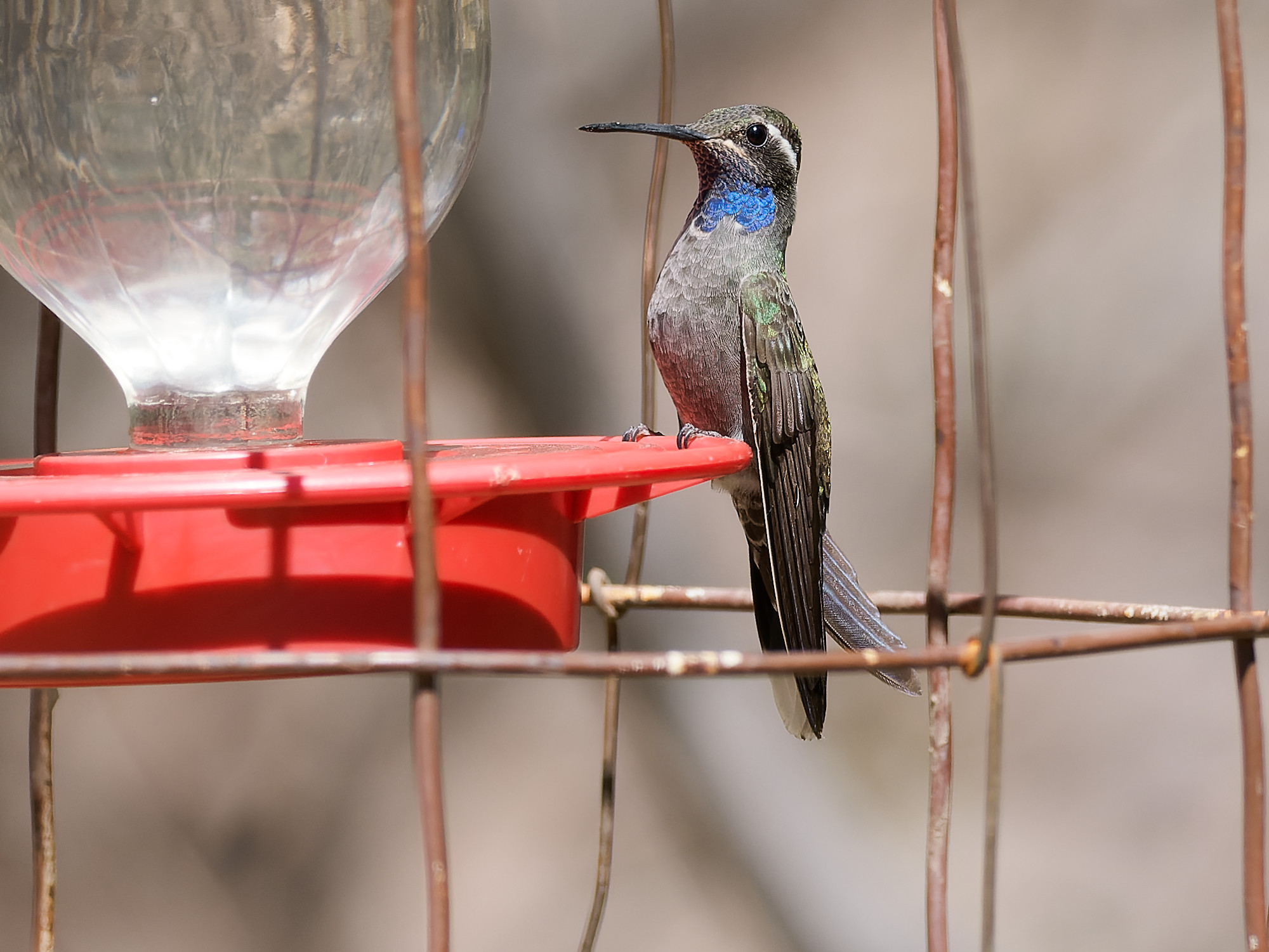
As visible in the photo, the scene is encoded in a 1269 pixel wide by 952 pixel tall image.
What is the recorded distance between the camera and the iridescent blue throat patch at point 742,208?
1.77 meters

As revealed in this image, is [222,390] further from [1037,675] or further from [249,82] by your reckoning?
[1037,675]

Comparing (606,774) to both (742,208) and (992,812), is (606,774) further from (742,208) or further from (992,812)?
(742,208)

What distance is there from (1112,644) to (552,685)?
1.83 metres

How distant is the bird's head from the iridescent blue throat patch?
1cm

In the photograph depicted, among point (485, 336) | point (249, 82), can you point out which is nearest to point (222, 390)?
point (249, 82)

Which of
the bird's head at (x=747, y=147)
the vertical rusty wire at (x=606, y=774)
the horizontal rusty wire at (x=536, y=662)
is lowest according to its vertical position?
the vertical rusty wire at (x=606, y=774)

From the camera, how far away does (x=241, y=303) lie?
1006 millimetres

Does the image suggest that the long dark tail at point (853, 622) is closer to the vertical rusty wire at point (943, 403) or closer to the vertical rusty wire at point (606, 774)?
the vertical rusty wire at point (606, 774)

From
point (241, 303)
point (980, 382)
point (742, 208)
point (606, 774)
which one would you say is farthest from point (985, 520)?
point (742, 208)

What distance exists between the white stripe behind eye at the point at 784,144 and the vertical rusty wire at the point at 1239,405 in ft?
3.62

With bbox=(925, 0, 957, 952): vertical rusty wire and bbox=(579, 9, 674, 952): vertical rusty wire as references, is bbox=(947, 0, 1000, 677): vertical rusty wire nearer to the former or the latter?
bbox=(925, 0, 957, 952): vertical rusty wire

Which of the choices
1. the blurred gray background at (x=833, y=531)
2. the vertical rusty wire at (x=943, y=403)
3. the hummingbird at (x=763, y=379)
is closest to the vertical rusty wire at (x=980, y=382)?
the vertical rusty wire at (x=943, y=403)

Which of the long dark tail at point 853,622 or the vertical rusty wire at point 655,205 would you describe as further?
the long dark tail at point 853,622

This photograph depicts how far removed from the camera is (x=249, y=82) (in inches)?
38.4
